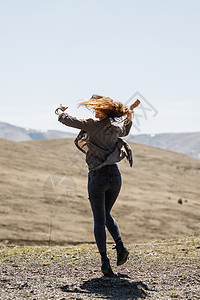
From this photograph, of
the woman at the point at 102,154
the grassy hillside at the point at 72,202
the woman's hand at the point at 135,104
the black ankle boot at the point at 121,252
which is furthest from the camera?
the grassy hillside at the point at 72,202

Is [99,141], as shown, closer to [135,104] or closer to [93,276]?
[135,104]

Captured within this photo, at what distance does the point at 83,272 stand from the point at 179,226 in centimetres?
1510

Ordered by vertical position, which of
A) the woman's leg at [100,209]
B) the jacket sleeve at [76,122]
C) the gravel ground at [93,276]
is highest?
the jacket sleeve at [76,122]

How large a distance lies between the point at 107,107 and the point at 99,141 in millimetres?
407

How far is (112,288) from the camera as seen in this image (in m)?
4.02

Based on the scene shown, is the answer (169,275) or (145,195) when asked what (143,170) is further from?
(169,275)

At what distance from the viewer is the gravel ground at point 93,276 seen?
3782 mm

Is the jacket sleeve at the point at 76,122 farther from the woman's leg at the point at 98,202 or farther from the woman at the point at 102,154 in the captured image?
the woman's leg at the point at 98,202

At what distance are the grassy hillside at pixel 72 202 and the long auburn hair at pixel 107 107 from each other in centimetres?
898

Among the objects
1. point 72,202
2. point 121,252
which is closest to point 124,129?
point 121,252

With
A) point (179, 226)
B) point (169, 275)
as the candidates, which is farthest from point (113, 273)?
point (179, 226)

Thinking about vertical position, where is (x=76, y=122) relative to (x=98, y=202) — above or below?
above

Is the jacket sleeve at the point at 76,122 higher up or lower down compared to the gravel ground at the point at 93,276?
higher up

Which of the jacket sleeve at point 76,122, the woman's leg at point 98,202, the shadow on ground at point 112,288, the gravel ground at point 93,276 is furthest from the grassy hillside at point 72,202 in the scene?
the jacket sleeve at point 76,122
